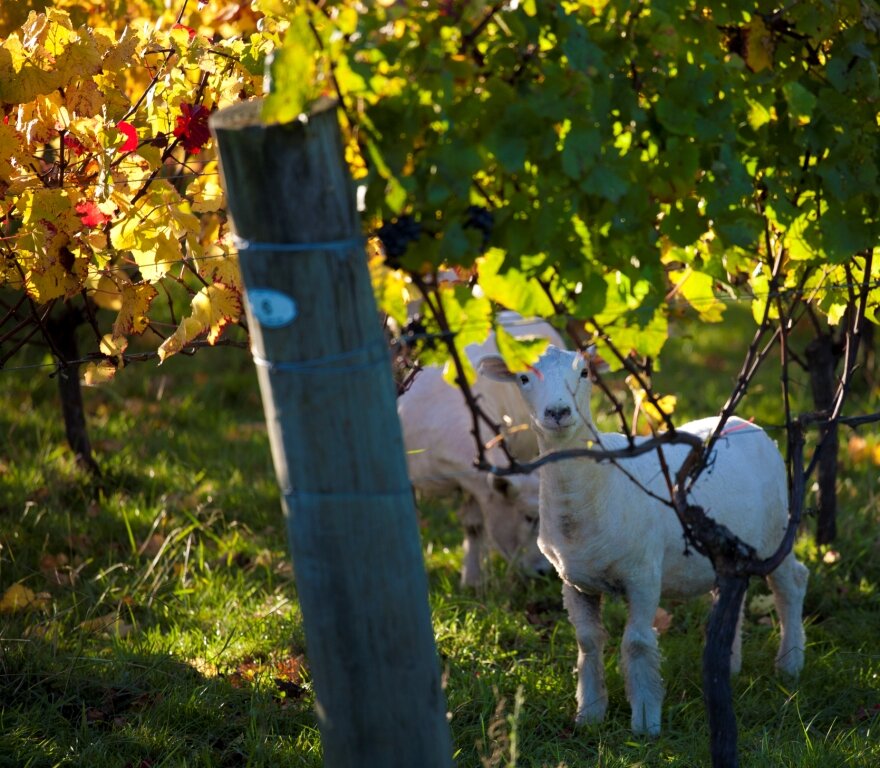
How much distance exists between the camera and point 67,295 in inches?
142

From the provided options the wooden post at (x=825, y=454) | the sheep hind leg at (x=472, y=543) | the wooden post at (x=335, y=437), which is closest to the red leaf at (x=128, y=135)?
the wooden post at (x=335, y=437)

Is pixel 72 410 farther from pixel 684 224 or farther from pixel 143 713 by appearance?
pixel 684 224

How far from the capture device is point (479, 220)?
227 centimetres

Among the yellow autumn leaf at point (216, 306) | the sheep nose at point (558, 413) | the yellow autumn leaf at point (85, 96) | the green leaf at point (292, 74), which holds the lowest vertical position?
the sheep nose at point (558, 413)

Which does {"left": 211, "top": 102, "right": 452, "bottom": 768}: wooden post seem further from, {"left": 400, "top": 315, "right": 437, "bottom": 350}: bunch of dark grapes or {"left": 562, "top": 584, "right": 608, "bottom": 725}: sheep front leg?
{"left": 562, "top": 584, "right": 608, "bottom": 725}: sheep front leg

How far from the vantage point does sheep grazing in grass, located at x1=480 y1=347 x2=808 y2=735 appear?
354 cm

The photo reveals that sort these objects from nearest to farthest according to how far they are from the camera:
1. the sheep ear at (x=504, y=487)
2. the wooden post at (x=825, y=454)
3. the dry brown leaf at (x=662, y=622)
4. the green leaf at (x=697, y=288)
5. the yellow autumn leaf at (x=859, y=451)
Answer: the green leaf at (x=697, y=288), the dry brown leaf at (x=662, y=622), the sheep ear at (x=504, y=487), the wooden post at (x=825, y=454), the yellow autumn leaf at (x=859, y=451)

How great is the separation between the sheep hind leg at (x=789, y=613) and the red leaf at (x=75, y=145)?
9.48ft

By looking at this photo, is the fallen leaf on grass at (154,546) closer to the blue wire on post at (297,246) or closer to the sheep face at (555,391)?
→ the sheep face at (555,391)

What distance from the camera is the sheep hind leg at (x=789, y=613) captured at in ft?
14.0

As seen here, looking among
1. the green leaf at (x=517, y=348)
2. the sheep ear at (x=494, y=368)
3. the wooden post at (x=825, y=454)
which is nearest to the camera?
the green leaf at (x=517, y=348)

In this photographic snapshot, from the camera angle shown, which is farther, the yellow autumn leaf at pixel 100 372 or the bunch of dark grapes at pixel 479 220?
the yellow autumn leaf at pixel 100 372

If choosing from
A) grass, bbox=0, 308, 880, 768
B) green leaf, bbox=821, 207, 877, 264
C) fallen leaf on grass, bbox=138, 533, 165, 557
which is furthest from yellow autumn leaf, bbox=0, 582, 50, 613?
green leaf, bbox=821, 207, 877, 264

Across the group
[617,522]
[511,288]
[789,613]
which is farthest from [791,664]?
[511,288]
